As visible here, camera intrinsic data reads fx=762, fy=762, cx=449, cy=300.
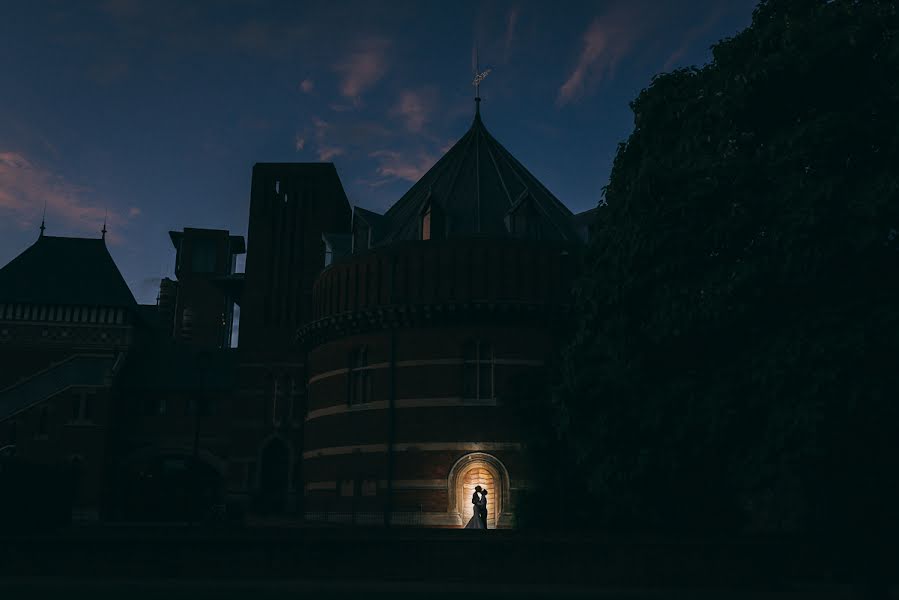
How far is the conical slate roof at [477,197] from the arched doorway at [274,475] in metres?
12.0

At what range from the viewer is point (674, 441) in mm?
14320

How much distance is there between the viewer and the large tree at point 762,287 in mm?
12156

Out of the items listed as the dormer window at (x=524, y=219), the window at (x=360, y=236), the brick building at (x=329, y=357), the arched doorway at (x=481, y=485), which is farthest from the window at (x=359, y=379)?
the dormer window at (x=524, y=219)

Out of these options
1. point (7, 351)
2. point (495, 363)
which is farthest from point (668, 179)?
point (7, 351)

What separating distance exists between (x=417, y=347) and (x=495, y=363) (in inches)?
122

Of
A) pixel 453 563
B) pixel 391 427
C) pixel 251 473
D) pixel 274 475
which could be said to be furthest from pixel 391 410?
pixel 453 563

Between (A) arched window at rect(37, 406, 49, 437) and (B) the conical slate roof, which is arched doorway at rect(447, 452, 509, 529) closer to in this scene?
(B) the conical slate roof

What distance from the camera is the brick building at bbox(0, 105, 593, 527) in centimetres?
2856

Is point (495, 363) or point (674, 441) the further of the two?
point (495, 363)

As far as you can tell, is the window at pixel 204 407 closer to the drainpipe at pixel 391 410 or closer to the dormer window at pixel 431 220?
the drainpipe at pixel 391 410

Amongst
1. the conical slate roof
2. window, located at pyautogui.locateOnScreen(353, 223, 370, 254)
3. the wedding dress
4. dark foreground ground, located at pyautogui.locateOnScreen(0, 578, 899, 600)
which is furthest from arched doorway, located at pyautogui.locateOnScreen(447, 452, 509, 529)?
dark foreground ground, located at pyautogui.locateOnScreen(0, 578, 899, 600)

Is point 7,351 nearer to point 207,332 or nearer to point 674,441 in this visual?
point 207,332

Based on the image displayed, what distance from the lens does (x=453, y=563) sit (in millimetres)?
14953

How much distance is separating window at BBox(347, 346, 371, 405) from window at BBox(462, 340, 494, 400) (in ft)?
13.8
